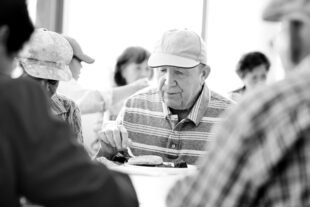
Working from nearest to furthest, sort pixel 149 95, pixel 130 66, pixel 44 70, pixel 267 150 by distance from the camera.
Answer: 1. pixel 267 150
2. pixel 44 70
3. pixel 149 95
4. pixel 130 66

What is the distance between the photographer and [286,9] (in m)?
0.82

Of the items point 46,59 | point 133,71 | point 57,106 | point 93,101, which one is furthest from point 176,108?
point 133,71

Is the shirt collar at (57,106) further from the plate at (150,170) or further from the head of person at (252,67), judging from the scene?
the head of person at (252,67)

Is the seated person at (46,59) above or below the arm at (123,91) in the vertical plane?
above

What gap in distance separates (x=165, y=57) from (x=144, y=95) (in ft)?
0.70

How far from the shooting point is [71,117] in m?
2.31

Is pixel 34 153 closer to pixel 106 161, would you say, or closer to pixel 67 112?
pixel 106 161

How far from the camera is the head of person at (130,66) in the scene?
431 centimetres

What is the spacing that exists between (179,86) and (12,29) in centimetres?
152

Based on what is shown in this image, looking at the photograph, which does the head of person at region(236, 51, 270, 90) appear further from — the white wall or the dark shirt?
the dark shirt

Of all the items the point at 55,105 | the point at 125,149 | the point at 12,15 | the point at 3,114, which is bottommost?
the point at 125,149

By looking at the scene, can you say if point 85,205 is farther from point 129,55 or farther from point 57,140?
point 129,55

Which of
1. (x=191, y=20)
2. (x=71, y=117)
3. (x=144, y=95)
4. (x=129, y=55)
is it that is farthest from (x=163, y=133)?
(x=191, y=20)

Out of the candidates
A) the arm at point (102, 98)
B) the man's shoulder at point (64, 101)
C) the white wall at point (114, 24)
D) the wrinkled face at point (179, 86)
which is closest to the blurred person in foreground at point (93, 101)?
the arm at point (102, 98)
